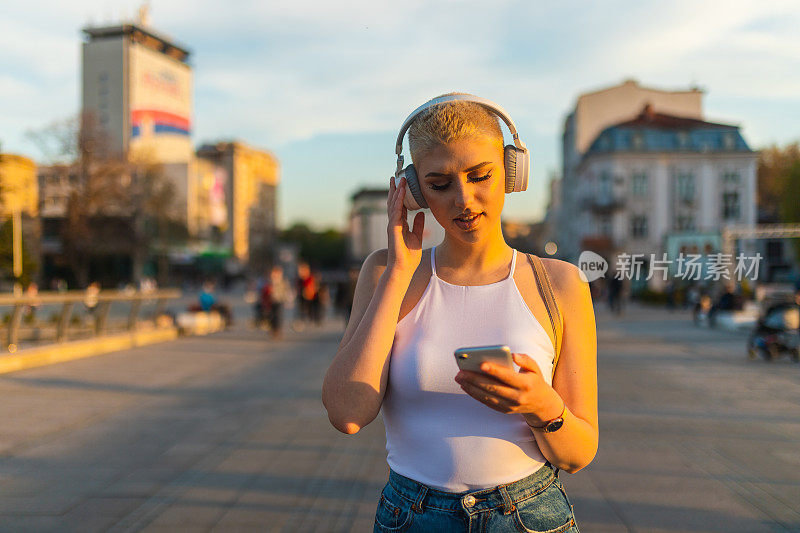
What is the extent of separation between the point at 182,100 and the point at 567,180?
1850 inches

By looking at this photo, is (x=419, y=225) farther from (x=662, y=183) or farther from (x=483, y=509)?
(x=662, y=183)

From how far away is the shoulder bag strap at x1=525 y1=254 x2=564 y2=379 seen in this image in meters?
1.71

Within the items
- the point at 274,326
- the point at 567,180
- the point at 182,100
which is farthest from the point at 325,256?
the point at 274,326

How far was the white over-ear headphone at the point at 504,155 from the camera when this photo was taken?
67.8 inches

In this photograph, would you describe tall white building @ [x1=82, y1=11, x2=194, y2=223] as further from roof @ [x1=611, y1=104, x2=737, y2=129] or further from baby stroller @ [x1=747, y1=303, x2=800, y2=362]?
baby stroller @ [x1=747, y1=303, x2=800, y2=362]

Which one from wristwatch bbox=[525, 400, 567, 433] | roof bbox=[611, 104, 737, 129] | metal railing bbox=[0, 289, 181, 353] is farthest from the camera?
roof bbox=[611, 104, 737, 129]

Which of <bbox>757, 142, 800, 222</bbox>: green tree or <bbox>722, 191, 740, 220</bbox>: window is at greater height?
<bbox>757, 142, 800, 222</bbox>: green tree

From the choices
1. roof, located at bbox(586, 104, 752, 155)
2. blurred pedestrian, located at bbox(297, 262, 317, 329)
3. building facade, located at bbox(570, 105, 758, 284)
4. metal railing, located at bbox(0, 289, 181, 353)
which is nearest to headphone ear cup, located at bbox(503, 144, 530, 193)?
metal railing, located at bbox(0, 289, 181, 353)

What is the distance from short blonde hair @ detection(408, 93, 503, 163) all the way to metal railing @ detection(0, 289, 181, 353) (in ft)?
37.7

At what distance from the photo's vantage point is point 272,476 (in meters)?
5.49

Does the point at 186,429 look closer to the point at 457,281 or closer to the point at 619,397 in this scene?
the point at 619,397

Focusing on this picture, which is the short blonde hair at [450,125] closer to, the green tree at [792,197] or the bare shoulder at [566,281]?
the bare shoulder at [566,281]

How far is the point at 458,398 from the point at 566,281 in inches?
14.8

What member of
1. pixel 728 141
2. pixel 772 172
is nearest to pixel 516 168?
pixel 728 141
